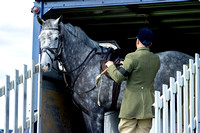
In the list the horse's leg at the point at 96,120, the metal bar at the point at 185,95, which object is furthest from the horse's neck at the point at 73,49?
the metal bar at the point at 185,95

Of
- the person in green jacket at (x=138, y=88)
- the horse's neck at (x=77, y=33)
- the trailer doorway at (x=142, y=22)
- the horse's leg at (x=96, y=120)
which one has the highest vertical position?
the trailer doorway at (x=142, y=22)

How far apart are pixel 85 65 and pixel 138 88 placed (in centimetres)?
237

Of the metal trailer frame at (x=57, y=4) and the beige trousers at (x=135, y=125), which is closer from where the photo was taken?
the beige trousers at (x=135, y=125)

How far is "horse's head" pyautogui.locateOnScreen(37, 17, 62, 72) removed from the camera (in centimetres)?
675

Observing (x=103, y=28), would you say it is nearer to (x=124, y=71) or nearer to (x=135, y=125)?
(x=124, y=71)

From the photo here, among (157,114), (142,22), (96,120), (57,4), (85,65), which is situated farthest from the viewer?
(142,22)

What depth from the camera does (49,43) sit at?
272 inches

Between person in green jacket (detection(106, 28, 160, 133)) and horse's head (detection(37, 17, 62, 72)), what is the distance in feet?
6.15

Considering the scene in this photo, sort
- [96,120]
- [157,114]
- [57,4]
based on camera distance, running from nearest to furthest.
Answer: [157,114]
[96,120]
[57,4]

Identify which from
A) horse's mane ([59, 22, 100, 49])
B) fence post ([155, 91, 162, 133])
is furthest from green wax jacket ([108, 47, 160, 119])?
horse's mane ([59, 22, 100, 49])

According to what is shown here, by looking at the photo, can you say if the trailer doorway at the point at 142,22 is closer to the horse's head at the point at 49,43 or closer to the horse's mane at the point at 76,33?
the horse's mane at the point at 76,33

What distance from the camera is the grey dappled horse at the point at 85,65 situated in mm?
7074

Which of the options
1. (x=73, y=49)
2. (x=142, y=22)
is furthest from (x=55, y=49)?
(x=142, y=22)

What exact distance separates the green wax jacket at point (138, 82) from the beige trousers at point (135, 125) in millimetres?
84
